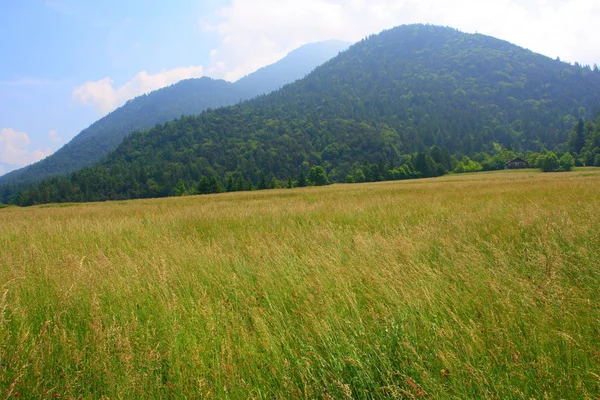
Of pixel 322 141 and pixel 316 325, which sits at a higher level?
pixel 316 325

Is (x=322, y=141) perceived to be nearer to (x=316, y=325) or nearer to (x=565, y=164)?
(x=565, y=164)

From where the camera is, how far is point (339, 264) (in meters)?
3.95

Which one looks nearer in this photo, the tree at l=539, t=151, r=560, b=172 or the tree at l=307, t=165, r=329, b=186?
the tree at l=539, t=151, r=560, b=172

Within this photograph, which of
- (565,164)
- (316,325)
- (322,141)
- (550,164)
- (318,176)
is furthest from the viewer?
(322,141)

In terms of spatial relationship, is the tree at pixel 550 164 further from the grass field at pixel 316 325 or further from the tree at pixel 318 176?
the grass field at pixel 316 325

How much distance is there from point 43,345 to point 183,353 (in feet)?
3.61

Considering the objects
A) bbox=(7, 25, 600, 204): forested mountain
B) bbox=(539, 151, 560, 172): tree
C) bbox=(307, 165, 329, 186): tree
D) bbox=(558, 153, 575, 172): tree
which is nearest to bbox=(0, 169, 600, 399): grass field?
bbox=(7, 25, 600, 204): forested mountain

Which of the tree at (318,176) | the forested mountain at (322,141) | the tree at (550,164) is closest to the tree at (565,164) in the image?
the tree at (550,164)

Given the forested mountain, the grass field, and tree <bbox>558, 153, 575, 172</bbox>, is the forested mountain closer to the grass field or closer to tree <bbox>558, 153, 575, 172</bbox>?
tree <bbox>558, 153, 575, 172</bbox>

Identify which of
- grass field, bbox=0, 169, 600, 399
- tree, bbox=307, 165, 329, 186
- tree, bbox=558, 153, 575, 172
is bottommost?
tree, bbox=558, 153, 575, 172

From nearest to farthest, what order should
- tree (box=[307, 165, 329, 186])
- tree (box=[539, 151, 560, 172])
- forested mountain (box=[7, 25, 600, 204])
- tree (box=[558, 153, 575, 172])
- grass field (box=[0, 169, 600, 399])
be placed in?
1. grass field (box=[0, 169, 600, 399])
2. tree (box=[558, 153, 575, 172])
3. tree (box=[539, 151, 560, 172])
4. tree (box=[307, 165, 329, 186])
5. forested mountain (box=[7, 25, 600, 204])

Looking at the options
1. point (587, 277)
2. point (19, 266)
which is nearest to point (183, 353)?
point (19, 266)

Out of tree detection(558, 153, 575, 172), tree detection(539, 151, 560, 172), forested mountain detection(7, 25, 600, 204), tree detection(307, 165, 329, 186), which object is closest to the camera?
tree detection(558, 153, 575, 172)

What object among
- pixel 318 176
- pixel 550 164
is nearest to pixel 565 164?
pixel 550 164
